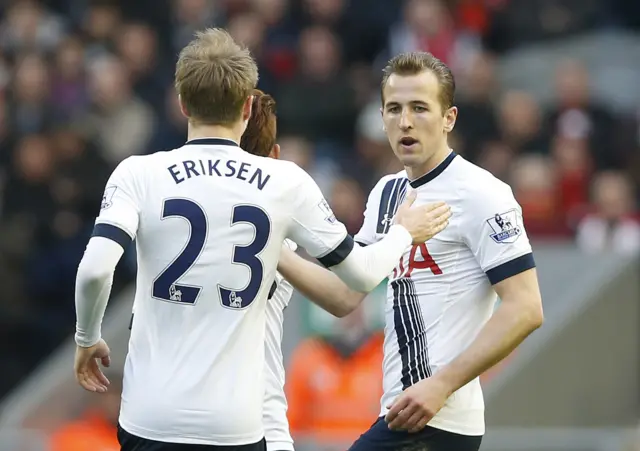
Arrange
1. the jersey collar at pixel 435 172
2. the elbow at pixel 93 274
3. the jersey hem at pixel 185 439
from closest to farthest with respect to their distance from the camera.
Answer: the elbow at pixel 93 274 → the jersey hem at pixel 185 439 → the jersey collar at pixel 435 172

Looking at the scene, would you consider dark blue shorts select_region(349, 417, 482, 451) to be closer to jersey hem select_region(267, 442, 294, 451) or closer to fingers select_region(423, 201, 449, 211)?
jersey hem select_region(267, 442, 294, 451)

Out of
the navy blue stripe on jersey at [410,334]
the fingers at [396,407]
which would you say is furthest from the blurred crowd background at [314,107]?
the fingers at [396,407]

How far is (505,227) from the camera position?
5184mm

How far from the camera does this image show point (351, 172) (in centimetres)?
1192

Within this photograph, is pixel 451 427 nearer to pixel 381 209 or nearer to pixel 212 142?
pixel 381 209

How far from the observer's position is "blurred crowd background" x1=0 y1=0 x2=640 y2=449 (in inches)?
452

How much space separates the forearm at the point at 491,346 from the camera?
512 centimetres

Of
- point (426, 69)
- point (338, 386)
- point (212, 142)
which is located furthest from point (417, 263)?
point (338, 386)

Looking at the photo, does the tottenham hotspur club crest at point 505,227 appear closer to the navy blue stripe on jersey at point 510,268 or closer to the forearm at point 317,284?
the navy blue stripe on jersey at point 510,268

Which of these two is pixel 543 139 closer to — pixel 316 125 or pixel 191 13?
pixel 316 125

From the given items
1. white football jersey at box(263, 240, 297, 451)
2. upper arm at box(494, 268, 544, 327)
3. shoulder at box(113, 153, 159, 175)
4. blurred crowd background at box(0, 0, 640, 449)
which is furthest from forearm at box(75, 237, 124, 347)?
blurred crowd background at box(0, 0, 640, 449)

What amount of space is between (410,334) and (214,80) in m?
1.32

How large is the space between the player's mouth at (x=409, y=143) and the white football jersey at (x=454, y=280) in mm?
137

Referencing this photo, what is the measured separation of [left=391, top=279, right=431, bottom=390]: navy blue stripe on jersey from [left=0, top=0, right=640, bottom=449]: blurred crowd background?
5202 mm
